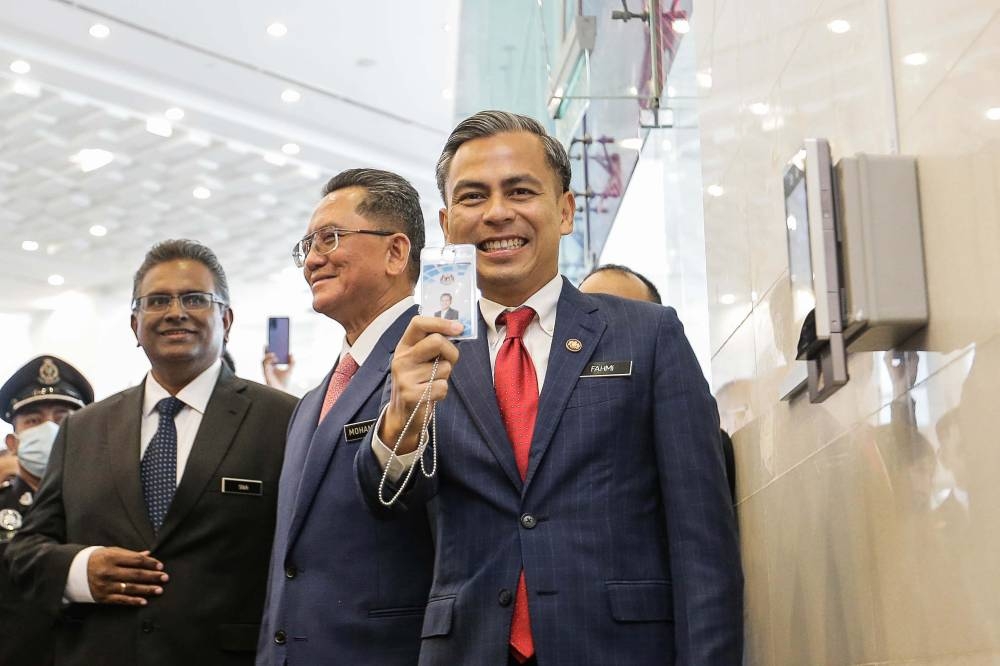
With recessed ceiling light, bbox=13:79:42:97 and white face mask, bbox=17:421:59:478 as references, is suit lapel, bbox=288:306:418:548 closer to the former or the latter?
white face mask, bbox=17:421:59:478

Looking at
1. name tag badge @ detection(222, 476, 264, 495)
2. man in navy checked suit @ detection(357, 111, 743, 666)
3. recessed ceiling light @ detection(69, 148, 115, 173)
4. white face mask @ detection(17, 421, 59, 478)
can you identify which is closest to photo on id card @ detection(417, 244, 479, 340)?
man in navy checked suit @ detection(357, 111, 743, 666)

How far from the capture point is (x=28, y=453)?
404 centimetres

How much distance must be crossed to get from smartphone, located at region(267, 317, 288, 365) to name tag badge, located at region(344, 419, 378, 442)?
4.21 m

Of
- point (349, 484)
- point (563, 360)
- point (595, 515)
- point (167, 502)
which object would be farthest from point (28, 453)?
point (595, 515)

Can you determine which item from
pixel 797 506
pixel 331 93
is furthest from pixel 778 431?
pixel 331 93

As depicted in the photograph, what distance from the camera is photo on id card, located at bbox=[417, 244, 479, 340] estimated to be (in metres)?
1.99

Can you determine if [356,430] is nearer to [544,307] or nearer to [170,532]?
[544,307]

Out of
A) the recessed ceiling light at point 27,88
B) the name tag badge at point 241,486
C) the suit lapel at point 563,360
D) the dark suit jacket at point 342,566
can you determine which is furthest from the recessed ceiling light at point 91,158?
the suit lapel at point 563,360

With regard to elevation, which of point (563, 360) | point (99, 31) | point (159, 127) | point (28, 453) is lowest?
point (563, 360)

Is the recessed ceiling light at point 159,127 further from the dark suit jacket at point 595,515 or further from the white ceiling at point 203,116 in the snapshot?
the dark suit jacket at point 595,515

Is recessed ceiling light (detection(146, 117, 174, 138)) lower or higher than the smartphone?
higher

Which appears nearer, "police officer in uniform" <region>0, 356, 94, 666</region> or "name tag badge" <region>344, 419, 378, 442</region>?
"name tag badge" <region>344, 419, 378, 442</region>

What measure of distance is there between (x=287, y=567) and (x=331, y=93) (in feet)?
40.1

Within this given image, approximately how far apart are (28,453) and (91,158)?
11487 mm
